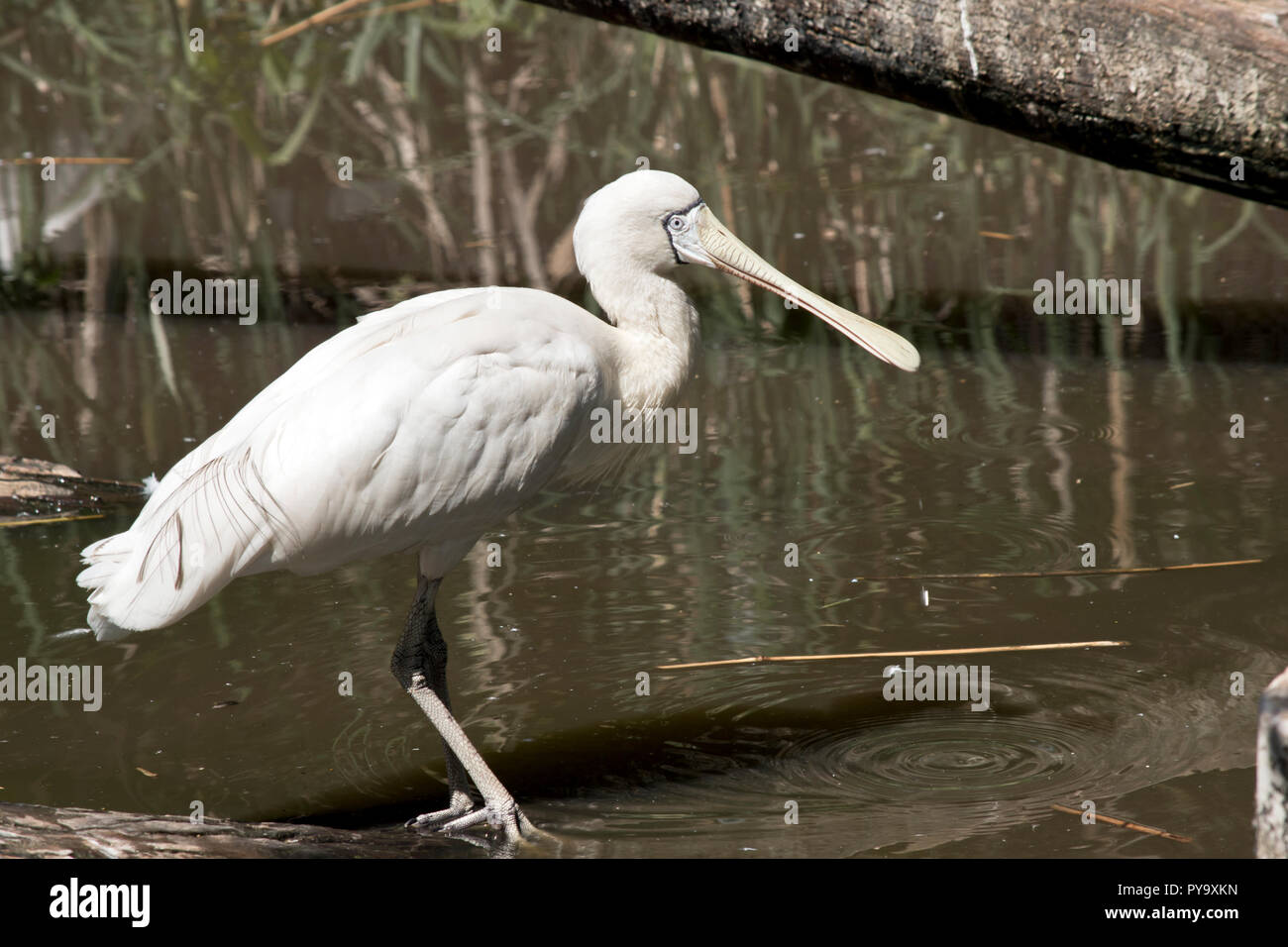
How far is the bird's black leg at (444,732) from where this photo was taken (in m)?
4.07

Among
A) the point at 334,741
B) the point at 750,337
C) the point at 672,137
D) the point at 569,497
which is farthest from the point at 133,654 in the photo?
the point at 672,137

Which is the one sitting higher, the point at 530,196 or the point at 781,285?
the point at 530,196

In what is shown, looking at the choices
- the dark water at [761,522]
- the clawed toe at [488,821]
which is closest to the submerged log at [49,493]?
the dark water at [761,522]

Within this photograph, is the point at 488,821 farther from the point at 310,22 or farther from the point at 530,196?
the point at 310,22

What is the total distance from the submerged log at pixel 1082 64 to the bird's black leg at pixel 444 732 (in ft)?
9.51

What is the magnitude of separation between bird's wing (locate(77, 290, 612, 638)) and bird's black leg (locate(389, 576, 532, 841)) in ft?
0.73

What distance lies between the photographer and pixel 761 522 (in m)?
5.50

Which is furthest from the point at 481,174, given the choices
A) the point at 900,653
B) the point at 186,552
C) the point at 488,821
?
the point at 488,821

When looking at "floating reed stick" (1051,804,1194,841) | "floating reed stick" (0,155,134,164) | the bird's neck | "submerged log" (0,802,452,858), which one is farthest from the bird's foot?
"floating reed stick" (0,155,134,164)

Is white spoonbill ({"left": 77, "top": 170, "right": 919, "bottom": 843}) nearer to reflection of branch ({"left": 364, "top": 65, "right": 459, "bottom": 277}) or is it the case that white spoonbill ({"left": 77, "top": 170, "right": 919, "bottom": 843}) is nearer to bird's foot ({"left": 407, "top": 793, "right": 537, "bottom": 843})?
bird's foot ({"left": 407, "top": 793, "right": 537, "bottom": 843})

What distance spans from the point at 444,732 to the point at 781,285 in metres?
1.61

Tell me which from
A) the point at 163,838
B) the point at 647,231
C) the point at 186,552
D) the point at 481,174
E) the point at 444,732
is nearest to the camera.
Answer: the point at 163,838

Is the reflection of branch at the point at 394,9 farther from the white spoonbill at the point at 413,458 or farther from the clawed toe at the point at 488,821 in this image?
the clawed toe at the point at 488,821

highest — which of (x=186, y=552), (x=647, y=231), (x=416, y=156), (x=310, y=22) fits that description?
(x=310, y=22)
